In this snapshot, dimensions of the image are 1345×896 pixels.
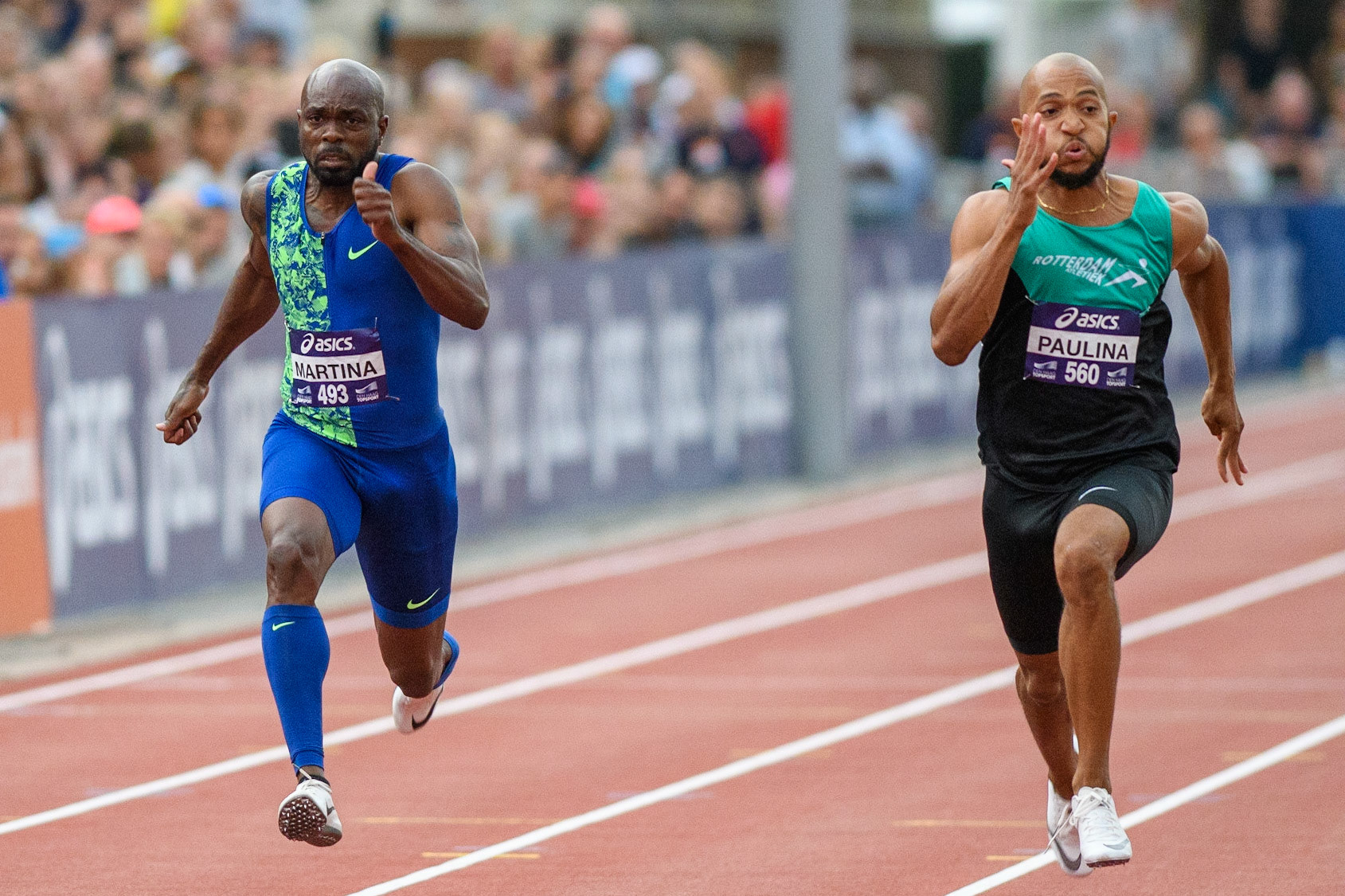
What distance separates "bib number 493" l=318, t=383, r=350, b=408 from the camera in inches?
260

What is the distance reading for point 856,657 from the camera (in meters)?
10.9

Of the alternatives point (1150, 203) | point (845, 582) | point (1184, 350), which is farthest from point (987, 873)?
point (1184, 350)

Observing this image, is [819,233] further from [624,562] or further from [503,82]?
[624,562]

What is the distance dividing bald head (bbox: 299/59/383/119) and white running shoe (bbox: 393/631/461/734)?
7.09 ft

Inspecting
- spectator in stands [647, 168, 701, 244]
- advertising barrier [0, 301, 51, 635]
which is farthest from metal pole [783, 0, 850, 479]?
advertising barrier [0, 301, 51, 635]

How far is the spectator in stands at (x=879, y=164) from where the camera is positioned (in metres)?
19.9

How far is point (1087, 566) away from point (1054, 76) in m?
1.33

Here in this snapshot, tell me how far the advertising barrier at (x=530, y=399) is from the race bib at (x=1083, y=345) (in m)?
6.48

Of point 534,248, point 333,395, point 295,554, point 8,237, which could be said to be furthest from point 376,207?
point 534,248

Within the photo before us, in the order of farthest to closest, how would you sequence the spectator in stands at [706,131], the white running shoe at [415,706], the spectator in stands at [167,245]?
1. the spectator in stands at [706,131]
2. the spectator in stands at [167,245]
3. the white running shoe at [415,706]

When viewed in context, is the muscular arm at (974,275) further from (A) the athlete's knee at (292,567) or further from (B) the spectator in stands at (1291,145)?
(B) the spectator in stands at (1291,145)

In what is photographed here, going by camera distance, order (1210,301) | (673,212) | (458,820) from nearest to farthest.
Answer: (1210,301) < (458,820) < (673,212)

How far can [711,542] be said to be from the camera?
1488 centimetres

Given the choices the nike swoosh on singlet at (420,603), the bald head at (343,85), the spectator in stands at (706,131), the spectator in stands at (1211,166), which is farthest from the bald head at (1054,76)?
the spectator in stands at (1211,166)
